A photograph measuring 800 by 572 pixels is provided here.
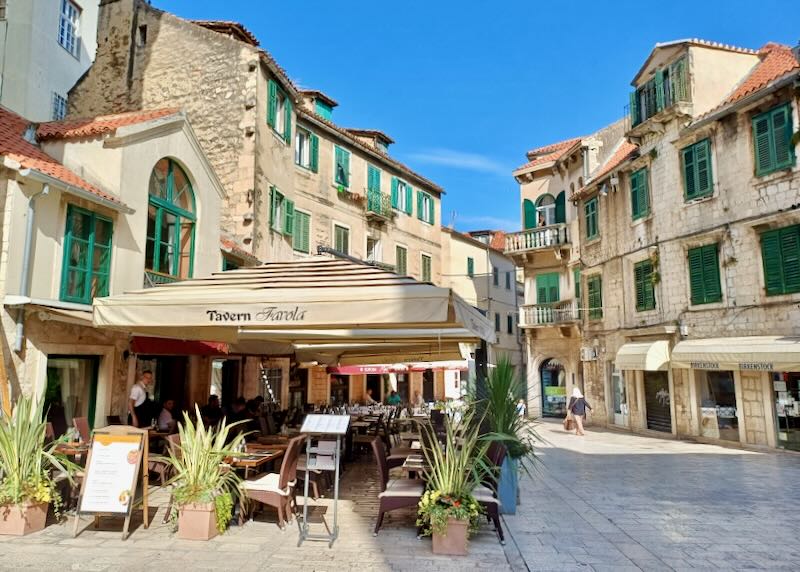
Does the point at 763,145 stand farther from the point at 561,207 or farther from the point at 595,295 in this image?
the point at 561,207

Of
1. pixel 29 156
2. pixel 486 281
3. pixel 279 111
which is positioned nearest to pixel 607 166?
pixel 279 111

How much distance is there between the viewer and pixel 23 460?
19.4 feet

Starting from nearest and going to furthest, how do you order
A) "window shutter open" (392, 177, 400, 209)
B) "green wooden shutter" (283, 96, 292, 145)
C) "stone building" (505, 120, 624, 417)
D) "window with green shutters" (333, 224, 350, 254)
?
"green wooden shutter" (283, 96, 292, 145) < "window with green shutters" (333, 224, 350, 254) < "stone building" (505, 120, 624, 417) < "window shutter open" (392, 177, 400, 209)

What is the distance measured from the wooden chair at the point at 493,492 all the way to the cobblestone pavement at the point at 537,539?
0.67 feet

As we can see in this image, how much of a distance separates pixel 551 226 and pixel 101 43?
1852 cm

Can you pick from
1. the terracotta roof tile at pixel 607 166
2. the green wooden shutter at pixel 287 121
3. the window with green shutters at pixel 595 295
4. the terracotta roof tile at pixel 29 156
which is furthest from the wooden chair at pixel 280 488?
the terracotta roof tile at pixel 607 166

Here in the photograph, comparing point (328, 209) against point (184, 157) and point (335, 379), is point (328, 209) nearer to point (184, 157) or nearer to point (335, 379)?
point (335, 379)

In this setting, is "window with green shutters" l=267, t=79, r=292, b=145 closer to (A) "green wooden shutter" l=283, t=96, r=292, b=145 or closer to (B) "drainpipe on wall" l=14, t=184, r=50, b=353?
(A) "green wooden shutter" l=283, t=96, r=292, b=145

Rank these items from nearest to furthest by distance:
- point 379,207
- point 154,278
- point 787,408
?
1. point 154,278
2. point 787,408
3. point 379,207

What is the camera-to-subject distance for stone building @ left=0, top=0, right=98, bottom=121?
21031 millimetres

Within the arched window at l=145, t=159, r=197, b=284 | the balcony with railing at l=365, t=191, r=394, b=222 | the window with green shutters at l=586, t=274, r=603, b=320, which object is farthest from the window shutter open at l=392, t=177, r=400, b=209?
the arched window at l=145, t=159, r=197, b=284

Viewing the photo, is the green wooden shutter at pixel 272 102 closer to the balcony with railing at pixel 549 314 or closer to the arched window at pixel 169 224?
the arched window at pixel 169 224

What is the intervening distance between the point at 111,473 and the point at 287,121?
48.5 ft

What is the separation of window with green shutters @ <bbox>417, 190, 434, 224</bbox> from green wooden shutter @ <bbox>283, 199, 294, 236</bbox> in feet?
33.7
